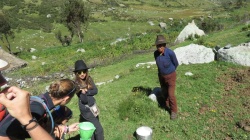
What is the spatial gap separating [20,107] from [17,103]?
0.16 feet

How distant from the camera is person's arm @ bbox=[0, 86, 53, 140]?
251 centimetres

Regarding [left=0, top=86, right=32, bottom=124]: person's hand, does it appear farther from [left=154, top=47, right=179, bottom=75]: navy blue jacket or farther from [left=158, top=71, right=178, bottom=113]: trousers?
[left=158, top=71, right=178, bottom=113]: trousers

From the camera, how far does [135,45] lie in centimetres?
2920

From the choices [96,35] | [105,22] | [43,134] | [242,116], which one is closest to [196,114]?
[242,116]

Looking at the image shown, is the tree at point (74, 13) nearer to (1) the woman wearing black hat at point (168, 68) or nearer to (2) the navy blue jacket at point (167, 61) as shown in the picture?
(1) the woman wearing black hat at point (168, 68)

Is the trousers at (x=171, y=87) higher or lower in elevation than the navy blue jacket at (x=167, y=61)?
lower

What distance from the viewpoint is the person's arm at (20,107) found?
251 centimetres

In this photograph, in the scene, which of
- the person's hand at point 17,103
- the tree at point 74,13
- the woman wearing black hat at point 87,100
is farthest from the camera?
the tree at point 74,13

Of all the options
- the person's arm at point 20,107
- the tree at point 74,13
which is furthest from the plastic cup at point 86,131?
the tree at point 74,13

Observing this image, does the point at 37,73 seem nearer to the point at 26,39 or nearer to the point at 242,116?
the point at 242,116

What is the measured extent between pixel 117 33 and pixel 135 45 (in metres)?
27.7

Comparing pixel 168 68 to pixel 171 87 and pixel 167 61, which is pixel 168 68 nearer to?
pixel 167 61

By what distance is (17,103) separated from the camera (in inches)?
99.6

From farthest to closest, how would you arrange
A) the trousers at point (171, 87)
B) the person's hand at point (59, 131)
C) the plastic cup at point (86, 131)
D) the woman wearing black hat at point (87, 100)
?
the trousers at point (171, 87), the woman wearing black hat at point (87, 100), the person's hand at point (59, 131), the plastic cup at point (86, 131)
